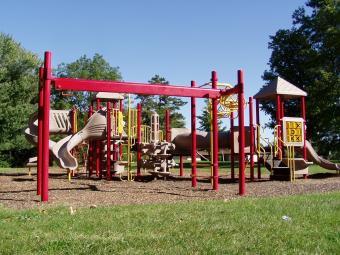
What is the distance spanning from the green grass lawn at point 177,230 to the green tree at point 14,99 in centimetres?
3399

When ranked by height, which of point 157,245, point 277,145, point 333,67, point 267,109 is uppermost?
point 333,67

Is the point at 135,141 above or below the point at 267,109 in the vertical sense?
below

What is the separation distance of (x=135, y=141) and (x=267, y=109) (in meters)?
22.7

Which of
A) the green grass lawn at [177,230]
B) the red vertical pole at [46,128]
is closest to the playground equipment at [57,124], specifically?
the red vertical pole at [46,128]

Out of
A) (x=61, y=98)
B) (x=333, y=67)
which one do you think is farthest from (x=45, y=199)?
(x=61, y=98)

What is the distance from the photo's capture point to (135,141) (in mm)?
17719

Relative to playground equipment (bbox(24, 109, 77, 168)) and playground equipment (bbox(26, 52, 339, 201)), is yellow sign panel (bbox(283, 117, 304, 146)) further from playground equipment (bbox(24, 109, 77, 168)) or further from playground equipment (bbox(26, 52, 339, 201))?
playground equipment (bbox(24, 109, 77, 168))

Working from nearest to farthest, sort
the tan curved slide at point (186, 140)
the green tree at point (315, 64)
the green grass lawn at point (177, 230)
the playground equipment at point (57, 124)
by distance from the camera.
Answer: the green grass lawn at point (177, 230), the tan curved slide at point (186, 140), the playground equipment at point (57, 124), the green tree at point (315, 64)

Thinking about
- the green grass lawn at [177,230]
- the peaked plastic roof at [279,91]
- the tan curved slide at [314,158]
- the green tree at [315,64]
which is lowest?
the green grass lawn at [177,230]

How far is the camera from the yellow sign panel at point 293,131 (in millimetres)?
16536

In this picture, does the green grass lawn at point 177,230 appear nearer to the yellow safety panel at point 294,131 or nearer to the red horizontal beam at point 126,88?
the red horizontal beam at point 126,88

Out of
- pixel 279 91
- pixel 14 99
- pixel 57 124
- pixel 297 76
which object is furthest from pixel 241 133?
pixel 14 99

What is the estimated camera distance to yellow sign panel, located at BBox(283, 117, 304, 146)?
54.3 feet

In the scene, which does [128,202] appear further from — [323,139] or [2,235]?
[323,139]
